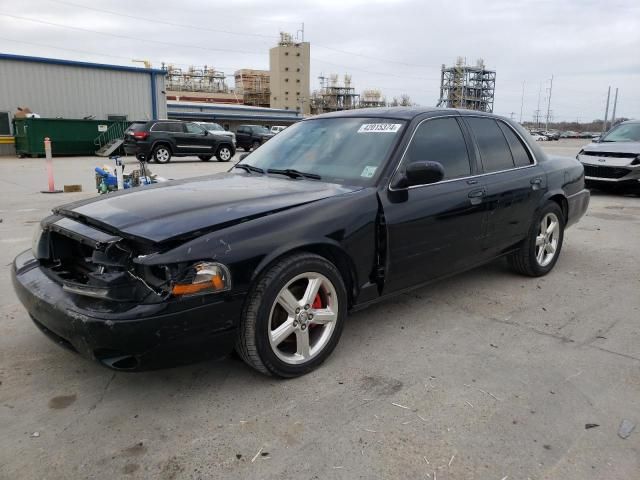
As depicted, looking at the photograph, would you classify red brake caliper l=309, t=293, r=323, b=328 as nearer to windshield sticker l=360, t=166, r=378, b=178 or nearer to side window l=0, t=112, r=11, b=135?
windshield sticker l=360, t=166, r=378, b=178

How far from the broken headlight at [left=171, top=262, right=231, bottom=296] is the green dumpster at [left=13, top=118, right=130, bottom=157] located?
2352 centimetres

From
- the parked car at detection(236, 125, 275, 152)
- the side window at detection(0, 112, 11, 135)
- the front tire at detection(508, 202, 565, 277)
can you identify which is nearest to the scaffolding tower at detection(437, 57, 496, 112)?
the parked car at detection(236, 125, 275, 152)

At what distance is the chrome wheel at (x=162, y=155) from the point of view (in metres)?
19.6

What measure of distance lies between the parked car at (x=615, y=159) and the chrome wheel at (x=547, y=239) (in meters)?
6.66

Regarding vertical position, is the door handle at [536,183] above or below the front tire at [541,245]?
above

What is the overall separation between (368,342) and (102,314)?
177 cm

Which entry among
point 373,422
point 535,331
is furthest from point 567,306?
point 373,422

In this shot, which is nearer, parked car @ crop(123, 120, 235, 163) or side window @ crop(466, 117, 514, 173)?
side window @ crop(466, 117, 514, 173)

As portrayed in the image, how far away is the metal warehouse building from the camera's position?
25.1m

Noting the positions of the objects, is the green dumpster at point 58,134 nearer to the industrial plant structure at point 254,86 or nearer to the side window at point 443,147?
the side window at point 443,147

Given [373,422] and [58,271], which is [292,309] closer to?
[373,422]

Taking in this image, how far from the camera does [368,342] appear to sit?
11.4ft

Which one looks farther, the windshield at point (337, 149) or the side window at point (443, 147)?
the side window at point (443, 147)

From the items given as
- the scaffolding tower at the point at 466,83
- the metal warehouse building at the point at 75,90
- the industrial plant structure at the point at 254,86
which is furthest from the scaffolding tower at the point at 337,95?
the metal warehouse building at the point at 75,90
